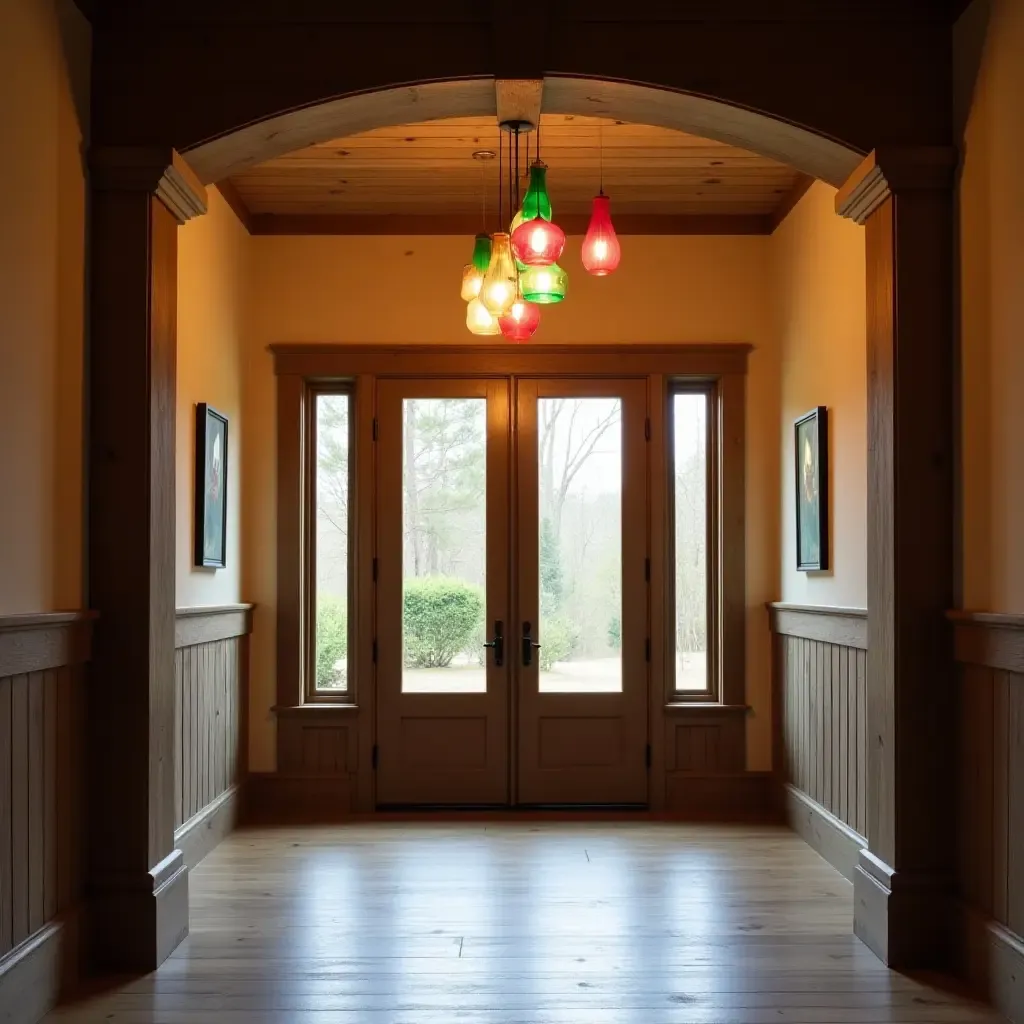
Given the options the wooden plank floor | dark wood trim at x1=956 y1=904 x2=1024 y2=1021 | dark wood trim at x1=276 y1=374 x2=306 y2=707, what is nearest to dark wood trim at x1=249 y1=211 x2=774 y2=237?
dark wood trim at x1=276 y1=374 x2=306 y2=707

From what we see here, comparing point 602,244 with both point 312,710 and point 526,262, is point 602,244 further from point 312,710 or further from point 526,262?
point 312,710

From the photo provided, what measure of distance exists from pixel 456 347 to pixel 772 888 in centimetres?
316

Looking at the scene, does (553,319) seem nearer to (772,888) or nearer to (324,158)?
(324,158)

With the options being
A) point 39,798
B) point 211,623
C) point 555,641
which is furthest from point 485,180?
point 39,798

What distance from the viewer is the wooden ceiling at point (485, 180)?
16.9ft

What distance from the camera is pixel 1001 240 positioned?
3.44 meters

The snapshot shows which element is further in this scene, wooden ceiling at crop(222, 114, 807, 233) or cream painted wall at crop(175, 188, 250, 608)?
wooden ceiling at crop(222, 114, 807, 233)

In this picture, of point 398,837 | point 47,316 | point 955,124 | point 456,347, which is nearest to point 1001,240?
point 955,124

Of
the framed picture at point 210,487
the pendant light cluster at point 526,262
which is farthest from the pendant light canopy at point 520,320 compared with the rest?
the framed picture at point 210,487

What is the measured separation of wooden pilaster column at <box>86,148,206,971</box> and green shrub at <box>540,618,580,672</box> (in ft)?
8.97

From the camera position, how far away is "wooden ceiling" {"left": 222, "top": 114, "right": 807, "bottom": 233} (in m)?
5.14

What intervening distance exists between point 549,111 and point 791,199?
7.27ft

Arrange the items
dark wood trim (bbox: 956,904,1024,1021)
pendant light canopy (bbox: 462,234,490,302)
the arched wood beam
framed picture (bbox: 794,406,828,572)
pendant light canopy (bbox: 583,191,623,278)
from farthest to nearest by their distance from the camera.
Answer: framed picture (bbox: 794,406,828,572) → pendant light canopy (bbox: 462,234,490,302) → pendant light canopy (bbox: 583,191,623,278) → the arched wood beam → dark wood trim (bbox: 956,904,1024,1021)

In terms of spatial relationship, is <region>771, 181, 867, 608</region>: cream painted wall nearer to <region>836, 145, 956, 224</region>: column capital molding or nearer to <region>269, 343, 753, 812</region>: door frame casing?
<region>269, 343, 753, 812</region>: door frame casing
